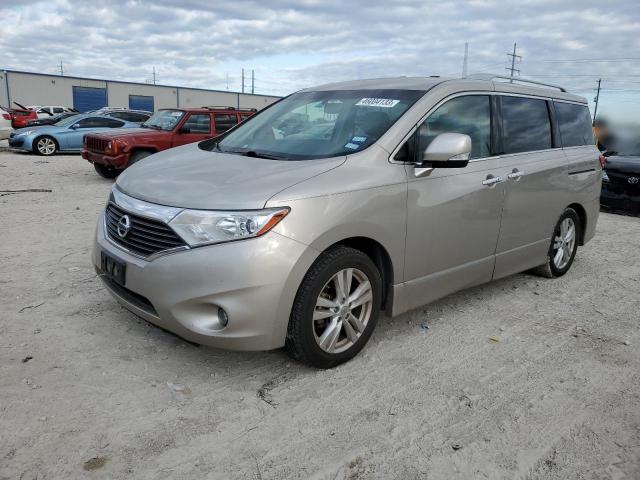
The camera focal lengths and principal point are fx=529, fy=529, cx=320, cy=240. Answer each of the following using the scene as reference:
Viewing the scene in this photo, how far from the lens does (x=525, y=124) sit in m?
4.58

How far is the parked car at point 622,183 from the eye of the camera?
8984 mm

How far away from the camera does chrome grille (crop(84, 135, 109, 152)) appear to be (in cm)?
1046

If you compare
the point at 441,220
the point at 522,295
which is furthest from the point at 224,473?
the point at 522,295

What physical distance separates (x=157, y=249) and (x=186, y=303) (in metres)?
0.36

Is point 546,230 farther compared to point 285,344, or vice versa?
point 546,230

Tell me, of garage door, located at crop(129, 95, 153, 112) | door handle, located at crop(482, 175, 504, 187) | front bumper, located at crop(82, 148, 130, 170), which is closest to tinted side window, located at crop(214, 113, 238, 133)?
front bumper, located at crop(82, 148, 130, 170)

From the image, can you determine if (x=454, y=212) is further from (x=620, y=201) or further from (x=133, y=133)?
(x=133, y=133)

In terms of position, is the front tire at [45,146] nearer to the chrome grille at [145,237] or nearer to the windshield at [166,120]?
the windshield at [166,120]

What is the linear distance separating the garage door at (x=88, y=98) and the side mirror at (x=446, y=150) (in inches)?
1812

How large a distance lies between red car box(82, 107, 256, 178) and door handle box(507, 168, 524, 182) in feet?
24.4

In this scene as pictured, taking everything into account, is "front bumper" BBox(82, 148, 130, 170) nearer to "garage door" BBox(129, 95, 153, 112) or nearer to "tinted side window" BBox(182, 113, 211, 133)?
"tinted side window" BBox(182, 113, 211, 133)

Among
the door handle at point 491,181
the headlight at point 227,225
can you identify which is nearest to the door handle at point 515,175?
the door handle at point 491,181

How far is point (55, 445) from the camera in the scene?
246 centimetres

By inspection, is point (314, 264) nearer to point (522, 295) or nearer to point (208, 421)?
point (208, 421)
